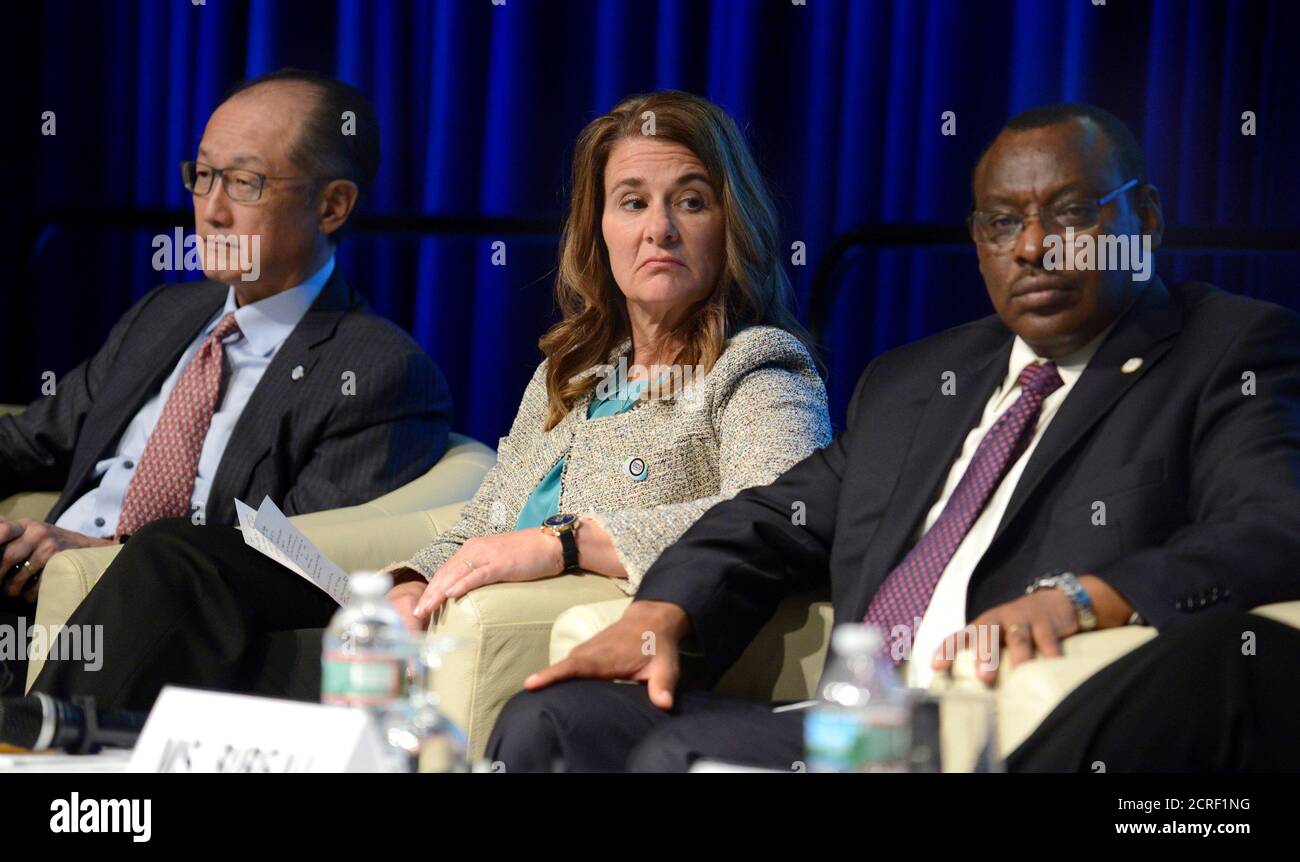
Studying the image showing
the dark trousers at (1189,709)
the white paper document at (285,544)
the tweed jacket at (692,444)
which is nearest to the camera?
the dark trousers at (1189,709)

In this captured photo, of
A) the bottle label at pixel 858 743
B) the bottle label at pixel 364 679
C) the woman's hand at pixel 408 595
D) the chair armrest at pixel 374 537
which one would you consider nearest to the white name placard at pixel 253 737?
the bottle label at pixel 364 679

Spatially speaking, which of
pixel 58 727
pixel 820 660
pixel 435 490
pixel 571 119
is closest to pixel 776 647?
pixel 820 660

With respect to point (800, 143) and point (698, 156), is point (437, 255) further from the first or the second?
point (698, 156)

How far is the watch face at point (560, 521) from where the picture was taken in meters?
2.43

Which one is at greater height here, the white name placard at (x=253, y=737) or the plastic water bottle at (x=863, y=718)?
the plastic water bottle at (x=863, y=718)

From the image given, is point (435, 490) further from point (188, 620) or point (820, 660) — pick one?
point (820, 660)

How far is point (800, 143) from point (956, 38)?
396 mm

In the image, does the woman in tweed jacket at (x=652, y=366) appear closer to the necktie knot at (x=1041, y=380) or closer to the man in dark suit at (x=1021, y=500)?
the man in dark suit at (x=1021, y=500)

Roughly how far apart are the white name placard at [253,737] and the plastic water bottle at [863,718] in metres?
0.40

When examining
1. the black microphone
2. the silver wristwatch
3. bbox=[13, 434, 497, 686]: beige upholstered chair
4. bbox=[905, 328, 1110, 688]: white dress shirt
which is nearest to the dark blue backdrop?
bbox=[13, 434, 497, 686]: beige upholstered chair

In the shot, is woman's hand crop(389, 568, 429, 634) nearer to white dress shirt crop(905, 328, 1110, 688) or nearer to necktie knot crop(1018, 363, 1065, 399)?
white dress shirt crop(905, 328, 1110, 688)

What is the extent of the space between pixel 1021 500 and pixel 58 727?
117cm

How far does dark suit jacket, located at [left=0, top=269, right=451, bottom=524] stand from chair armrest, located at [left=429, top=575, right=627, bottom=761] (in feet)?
2.74
